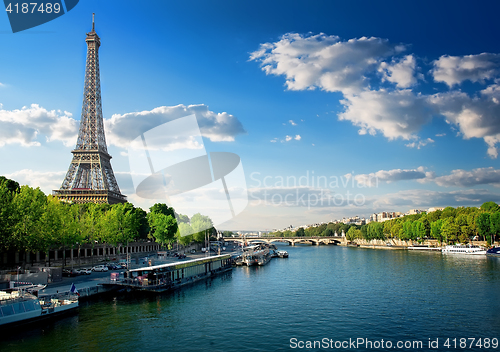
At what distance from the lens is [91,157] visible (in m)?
111

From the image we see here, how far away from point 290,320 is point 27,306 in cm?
2248

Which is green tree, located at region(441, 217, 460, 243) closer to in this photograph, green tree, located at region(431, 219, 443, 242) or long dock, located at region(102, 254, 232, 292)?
green tree, located at region(431, 219, 443, 242)

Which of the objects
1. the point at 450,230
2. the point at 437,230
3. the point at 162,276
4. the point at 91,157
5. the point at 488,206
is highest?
the point at 91,157

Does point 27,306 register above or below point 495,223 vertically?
below

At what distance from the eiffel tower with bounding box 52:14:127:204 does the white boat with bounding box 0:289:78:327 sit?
73.8 metres

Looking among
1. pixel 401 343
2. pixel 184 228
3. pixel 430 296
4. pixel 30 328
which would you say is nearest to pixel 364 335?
pixel 401 343

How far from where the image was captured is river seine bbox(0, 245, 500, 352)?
2573 centimetres

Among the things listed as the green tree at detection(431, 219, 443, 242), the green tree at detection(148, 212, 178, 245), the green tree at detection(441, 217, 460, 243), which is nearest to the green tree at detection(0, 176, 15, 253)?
the green tree at detection(148, 212, 178, 245)

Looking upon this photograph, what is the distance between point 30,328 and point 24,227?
21.0 meters

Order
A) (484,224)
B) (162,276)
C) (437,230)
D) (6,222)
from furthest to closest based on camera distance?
(437,230), (484,224), (162,276), (6,222)

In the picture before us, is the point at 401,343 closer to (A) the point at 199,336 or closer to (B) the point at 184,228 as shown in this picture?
(A) the point at 199,336

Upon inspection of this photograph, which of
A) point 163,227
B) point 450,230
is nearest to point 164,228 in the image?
point 163,227

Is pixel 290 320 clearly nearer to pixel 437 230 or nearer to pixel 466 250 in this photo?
pixel 466 250

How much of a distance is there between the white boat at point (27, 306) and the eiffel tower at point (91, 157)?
2906 inches
